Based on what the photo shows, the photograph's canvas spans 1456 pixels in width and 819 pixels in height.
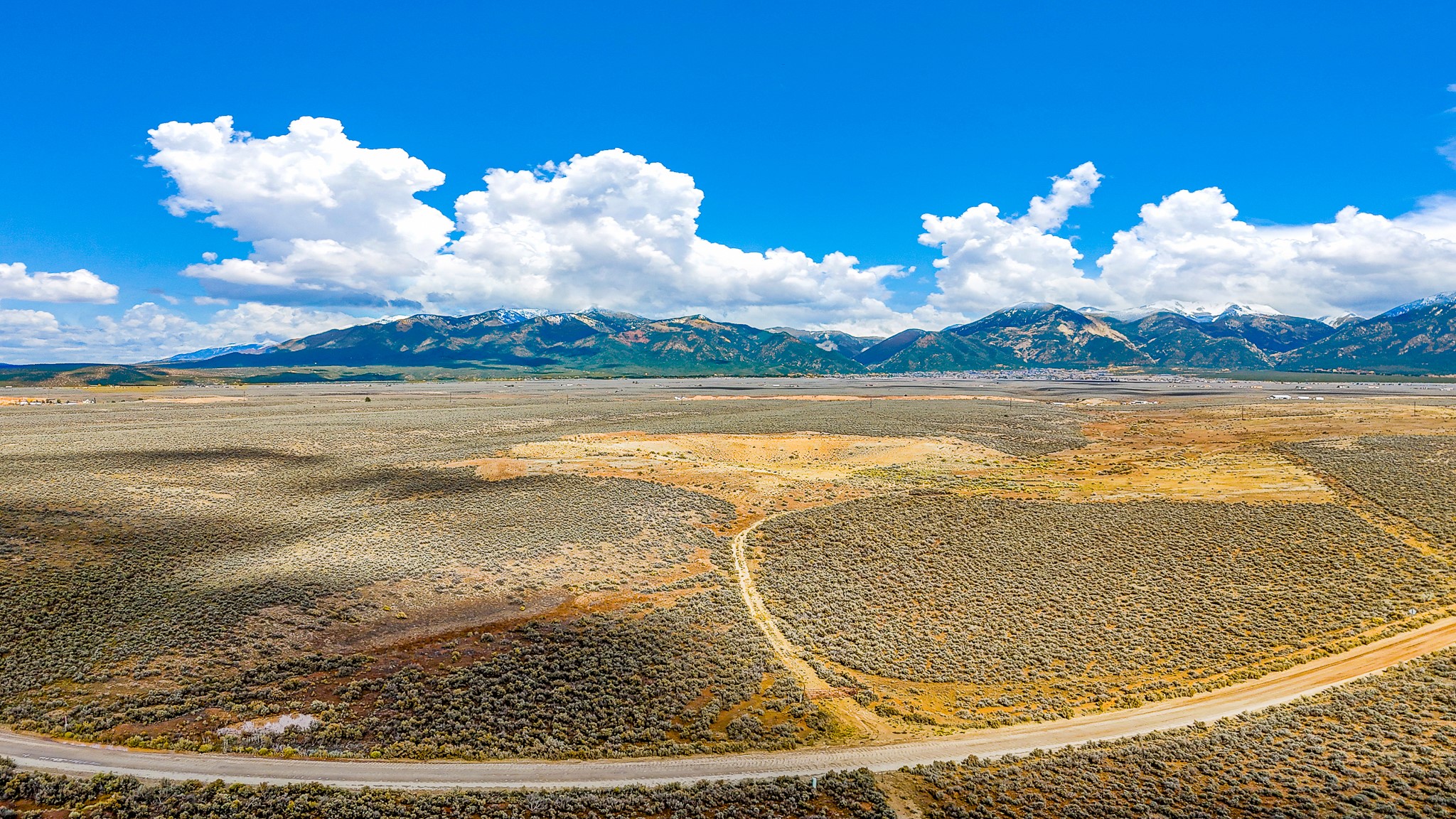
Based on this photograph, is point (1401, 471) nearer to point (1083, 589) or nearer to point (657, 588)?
point (1083, 589)

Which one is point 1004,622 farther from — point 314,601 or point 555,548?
point 314,601

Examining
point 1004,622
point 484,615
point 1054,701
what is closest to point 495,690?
point 484,615

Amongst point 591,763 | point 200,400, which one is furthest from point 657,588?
point 200,400

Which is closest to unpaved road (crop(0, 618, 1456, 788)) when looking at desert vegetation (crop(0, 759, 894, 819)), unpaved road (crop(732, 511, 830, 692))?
desert vegetation (crop(0, 759, 894, 819))

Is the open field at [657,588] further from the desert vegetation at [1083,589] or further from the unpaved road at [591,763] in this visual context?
the unpaved road at [591,763]

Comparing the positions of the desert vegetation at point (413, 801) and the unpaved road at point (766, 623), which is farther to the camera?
the unpaved road at point (766, 623)

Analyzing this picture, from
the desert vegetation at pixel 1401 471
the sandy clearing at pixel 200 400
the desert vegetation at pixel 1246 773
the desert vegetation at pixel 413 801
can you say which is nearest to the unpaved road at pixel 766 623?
the desert vegetation at pixel 1246 773

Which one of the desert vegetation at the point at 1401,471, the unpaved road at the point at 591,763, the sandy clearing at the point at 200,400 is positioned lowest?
the unpaved road at the point at 591,763
